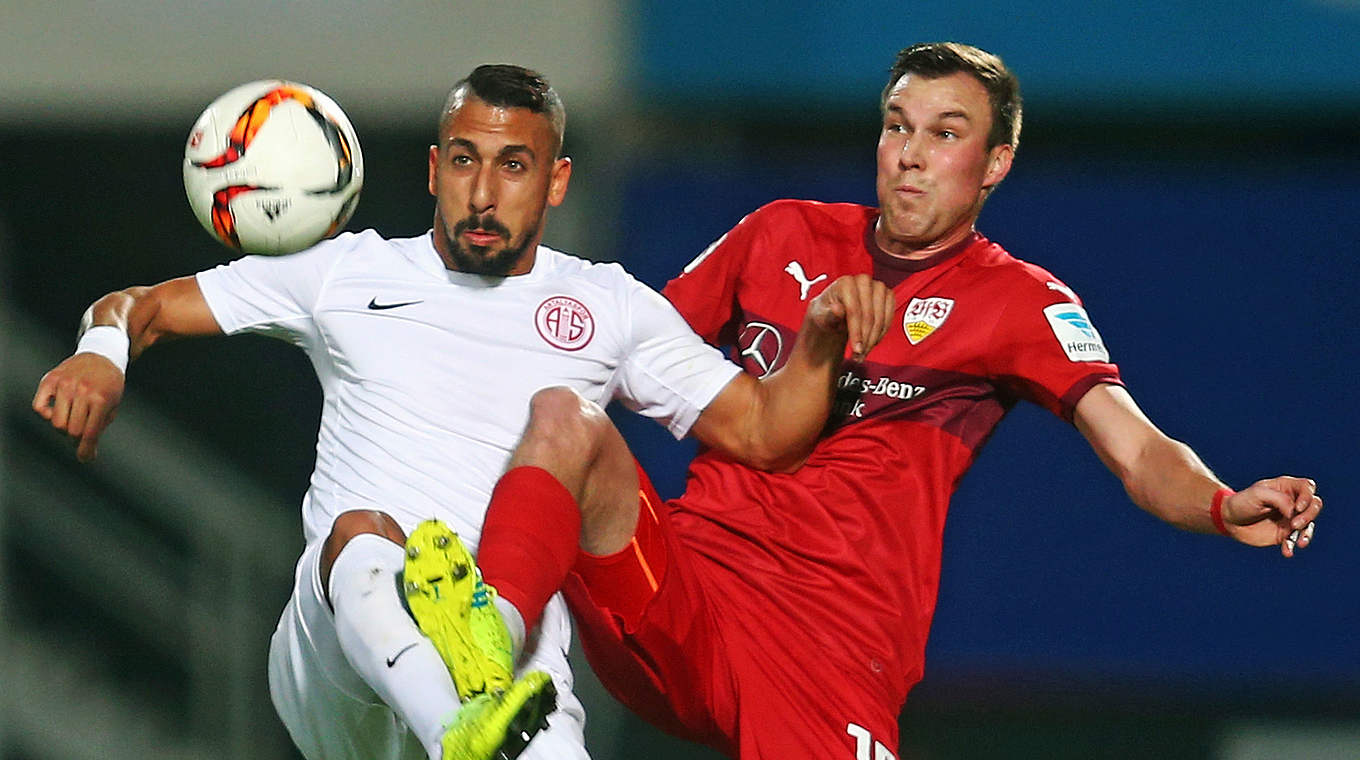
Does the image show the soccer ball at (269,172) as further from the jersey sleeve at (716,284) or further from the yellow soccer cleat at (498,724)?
the yellow soccer cleat at (498,724)

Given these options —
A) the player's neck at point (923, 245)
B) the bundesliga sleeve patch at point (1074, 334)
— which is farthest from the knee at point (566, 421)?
the bundesliga sleeve patch at point (1074, 334)

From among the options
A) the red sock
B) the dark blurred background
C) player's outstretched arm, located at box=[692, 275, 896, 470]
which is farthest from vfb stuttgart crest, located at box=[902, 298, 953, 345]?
the dark blurred background

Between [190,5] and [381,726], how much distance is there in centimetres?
379

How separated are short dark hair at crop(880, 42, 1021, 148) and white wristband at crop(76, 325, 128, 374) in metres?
1.47

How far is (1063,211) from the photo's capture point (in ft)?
19.4

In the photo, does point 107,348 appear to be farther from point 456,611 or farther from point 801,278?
point 801,278

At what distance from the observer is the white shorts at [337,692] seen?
3.00 m

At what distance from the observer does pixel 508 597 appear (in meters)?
2.83

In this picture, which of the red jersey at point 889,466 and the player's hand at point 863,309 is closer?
the player's hand at point 863,309

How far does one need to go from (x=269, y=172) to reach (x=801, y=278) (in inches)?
40.3

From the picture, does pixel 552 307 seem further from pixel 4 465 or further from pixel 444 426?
pixel 4 465

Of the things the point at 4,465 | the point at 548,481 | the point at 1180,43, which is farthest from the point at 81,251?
the point at 548,481

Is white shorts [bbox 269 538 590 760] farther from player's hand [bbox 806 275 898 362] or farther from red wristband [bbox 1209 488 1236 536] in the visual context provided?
red wristband [bbox 1209 488 1236 536]

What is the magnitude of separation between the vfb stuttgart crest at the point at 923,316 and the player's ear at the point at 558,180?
0.69 m
